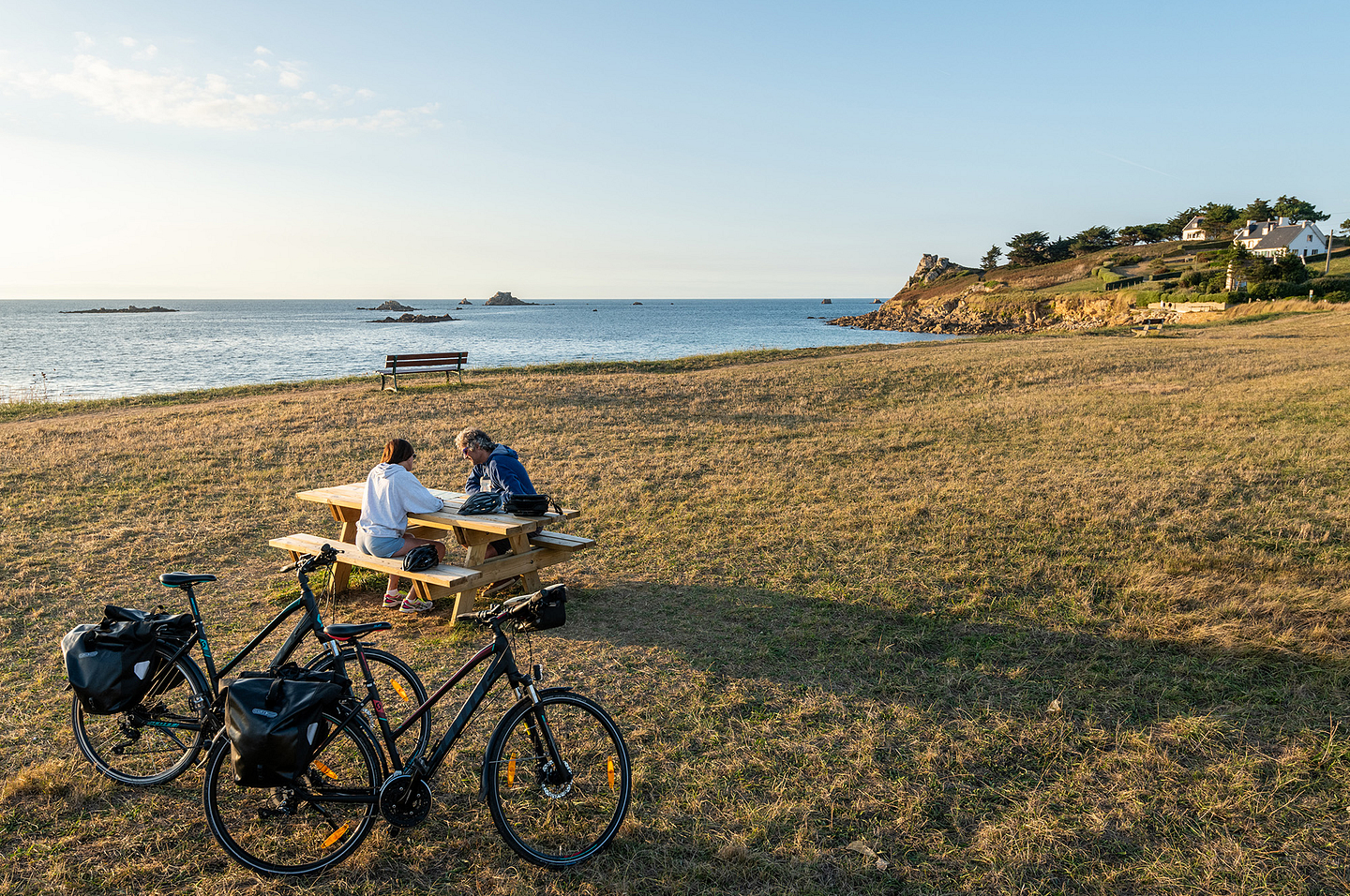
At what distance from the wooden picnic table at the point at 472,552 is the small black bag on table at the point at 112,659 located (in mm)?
2142

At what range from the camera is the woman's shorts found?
233 inches

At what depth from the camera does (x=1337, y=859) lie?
324 centimetres

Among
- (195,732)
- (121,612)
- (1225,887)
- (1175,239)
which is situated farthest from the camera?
(1175,239)

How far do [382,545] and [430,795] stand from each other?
291cm

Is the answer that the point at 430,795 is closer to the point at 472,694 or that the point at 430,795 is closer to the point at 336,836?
the point at 336,836

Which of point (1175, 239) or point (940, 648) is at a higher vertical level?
point (1175, 239)

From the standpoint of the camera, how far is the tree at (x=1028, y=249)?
98.3m

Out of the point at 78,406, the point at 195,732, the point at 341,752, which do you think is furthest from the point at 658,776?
the point at 78,406

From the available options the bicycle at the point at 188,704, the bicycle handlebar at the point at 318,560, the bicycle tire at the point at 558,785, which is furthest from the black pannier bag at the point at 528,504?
the bicycle tire at the point at 558,785

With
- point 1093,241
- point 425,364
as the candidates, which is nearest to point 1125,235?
point 1093,241

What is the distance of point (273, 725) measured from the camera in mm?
2812

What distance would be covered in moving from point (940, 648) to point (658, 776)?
2.45 meters

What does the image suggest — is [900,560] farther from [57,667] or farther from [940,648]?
[57,667]

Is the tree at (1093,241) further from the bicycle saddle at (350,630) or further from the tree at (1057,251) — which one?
the bicycle saddle at (350,630)
